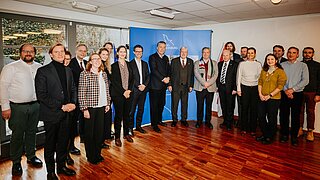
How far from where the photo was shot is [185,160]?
132 inches

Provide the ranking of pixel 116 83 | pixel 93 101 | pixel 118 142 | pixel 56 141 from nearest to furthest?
pixel 56 141
pixel 93 101
pixel 116 83
pixel 118 142

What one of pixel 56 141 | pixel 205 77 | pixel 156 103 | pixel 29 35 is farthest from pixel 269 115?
pixel 29 35

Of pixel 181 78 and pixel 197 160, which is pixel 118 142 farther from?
pixel 181 78

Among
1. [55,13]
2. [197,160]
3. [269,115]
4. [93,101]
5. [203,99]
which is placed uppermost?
[55,13]

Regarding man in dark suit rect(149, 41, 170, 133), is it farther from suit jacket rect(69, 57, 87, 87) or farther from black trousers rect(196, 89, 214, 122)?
suit jacket rect(69, 57, 87, 87)

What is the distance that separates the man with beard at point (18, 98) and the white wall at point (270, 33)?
475 centimetres

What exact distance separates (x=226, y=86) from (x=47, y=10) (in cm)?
383

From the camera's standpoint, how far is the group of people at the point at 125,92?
8.92 feet

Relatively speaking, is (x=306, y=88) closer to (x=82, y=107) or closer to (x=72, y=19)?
(x=82, y=107)

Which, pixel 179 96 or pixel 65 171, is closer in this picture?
pixel 65 171

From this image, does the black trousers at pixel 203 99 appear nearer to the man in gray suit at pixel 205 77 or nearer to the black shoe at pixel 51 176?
the man in gray suit at pixel 205 77

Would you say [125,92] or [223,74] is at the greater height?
[223,74]

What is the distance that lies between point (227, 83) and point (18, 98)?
12.2 ft

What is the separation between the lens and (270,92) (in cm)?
392
